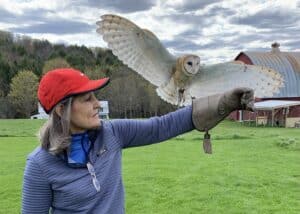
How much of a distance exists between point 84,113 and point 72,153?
0.17 metres

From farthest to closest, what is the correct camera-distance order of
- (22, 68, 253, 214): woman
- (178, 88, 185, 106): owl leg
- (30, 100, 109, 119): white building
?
(178, 88, 185, 106): owl leg → (30, 100, 109, 119): white building → (22, 68, 253, 214): woman

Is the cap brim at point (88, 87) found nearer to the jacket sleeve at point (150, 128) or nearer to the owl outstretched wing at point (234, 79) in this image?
the jacket sleeve at point (150, 128)

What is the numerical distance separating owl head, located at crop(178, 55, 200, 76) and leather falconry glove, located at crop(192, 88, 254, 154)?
0.23 meters

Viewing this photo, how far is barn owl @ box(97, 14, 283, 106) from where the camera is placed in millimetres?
2039

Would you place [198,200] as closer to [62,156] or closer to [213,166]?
[213,166]

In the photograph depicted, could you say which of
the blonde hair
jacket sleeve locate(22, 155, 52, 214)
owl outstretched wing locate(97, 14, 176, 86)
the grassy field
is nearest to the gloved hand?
owl outstretched wing locate(97, 14, 176, 86)

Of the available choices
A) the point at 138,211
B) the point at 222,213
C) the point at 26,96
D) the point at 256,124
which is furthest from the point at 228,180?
the point at 26,96

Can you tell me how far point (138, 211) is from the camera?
5586 millimetres

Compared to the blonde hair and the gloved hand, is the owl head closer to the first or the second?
the gloved hand

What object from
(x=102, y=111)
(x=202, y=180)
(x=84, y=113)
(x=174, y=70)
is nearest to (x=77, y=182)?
(x=84, y=113)

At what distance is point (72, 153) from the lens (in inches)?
71.7

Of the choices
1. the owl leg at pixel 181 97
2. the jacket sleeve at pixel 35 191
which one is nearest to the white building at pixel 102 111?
the jacket sleeve at pixel 35 191

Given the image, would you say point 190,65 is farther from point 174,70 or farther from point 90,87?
point 90,87

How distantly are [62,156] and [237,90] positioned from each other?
2.32 feet
